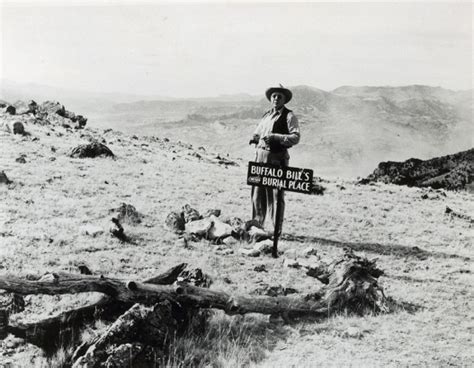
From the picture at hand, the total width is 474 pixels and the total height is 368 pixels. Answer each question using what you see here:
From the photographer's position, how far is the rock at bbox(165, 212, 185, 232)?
8.73 meters

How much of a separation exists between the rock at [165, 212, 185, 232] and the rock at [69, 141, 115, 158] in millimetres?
8771

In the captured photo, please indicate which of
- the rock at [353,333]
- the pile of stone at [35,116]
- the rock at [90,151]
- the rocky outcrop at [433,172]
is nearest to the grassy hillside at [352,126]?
the rocky outcrop at [433,172]

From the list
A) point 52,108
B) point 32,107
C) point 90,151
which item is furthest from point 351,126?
point 90,151

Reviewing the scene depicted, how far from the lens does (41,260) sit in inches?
251

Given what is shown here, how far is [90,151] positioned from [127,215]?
8475 mm

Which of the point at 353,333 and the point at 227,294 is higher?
the point at 227,294

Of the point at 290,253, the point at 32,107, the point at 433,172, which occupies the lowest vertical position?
the point at 290,253

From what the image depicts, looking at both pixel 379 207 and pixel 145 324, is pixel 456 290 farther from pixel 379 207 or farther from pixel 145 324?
pixel 379 207

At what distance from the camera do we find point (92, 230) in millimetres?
7941

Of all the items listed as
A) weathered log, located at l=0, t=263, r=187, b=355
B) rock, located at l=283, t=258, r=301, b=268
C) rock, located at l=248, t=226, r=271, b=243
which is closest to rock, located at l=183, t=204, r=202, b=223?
rock, located at l=248, t=226, r=271, b=243

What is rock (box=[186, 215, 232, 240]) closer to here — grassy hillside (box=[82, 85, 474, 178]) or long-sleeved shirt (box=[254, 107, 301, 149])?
long-sleeved shirt (box=[254, 107, 301, 149])

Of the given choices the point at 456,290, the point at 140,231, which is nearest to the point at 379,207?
the point at 456,290

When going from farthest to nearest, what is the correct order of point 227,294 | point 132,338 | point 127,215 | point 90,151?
point 90,151, point 127,215, point 227,294, point 132,338

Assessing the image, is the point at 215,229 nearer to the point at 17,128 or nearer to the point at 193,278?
the point at 193,278
